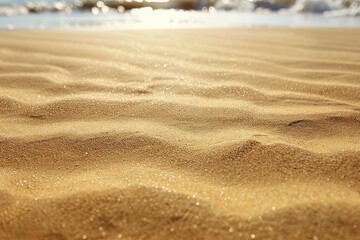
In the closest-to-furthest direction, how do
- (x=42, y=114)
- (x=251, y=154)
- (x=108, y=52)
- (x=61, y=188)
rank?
(x=61, y=188) → (x=251, y=154) → (x=42, y=114) → (x=108, y=52)

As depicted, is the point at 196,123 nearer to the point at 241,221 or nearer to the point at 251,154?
the point at 251,154

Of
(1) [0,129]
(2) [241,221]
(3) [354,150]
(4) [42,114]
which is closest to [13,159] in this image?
(1) [0,129]

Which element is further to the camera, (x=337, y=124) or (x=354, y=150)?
(x=337, y=124)

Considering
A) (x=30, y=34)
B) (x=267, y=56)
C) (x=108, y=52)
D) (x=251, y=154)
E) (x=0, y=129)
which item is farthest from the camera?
(x=30, y=34)

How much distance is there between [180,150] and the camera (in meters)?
1.16

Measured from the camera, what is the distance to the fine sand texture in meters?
0.87

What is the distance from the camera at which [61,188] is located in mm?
1002

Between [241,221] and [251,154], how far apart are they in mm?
287

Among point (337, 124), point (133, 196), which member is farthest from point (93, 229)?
point (337, 124)

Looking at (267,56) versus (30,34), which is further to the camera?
(30,34)

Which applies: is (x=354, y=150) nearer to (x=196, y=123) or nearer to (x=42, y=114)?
(x=196, y=123)

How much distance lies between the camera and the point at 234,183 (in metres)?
1.01

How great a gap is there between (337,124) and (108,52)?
1.54 metres

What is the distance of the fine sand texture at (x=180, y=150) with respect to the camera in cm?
87
